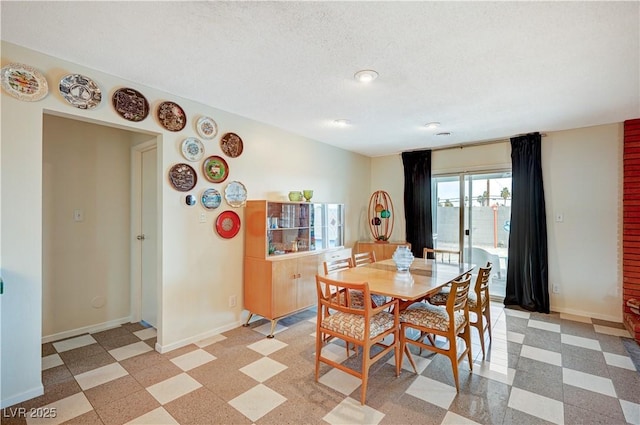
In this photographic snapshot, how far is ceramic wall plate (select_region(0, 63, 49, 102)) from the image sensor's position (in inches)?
76.7

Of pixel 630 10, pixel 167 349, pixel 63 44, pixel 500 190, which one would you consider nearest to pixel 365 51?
pixel 630 10

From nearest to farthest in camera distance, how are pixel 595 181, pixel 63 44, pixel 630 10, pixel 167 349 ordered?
pixel 630 10 → pixel 63 44 → pixel 167 349 → pixel 595 181

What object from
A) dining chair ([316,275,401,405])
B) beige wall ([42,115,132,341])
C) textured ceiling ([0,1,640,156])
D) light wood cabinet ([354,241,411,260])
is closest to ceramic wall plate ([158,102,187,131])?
textured ceiling ([0,1,640,156])

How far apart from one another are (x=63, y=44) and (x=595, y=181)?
5511 mm

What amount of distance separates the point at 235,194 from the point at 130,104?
1269 millimetres

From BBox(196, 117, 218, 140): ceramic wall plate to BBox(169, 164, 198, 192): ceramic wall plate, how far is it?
1.23ft

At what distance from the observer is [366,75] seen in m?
2.34

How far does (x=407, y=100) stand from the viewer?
9.37 ft

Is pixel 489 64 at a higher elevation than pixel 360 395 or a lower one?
higher

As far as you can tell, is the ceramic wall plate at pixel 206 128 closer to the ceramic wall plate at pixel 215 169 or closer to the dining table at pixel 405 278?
the ceramic wall plate at pixel 215 169

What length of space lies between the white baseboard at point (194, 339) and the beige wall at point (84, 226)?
1.10 m

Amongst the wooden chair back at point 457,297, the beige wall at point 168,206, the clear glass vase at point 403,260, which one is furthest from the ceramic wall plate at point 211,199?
the wooden chair back at point 457,297

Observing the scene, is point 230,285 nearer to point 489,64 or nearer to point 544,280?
point 489,64

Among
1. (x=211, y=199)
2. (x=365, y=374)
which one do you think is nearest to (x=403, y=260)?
(x=365, y=374)
